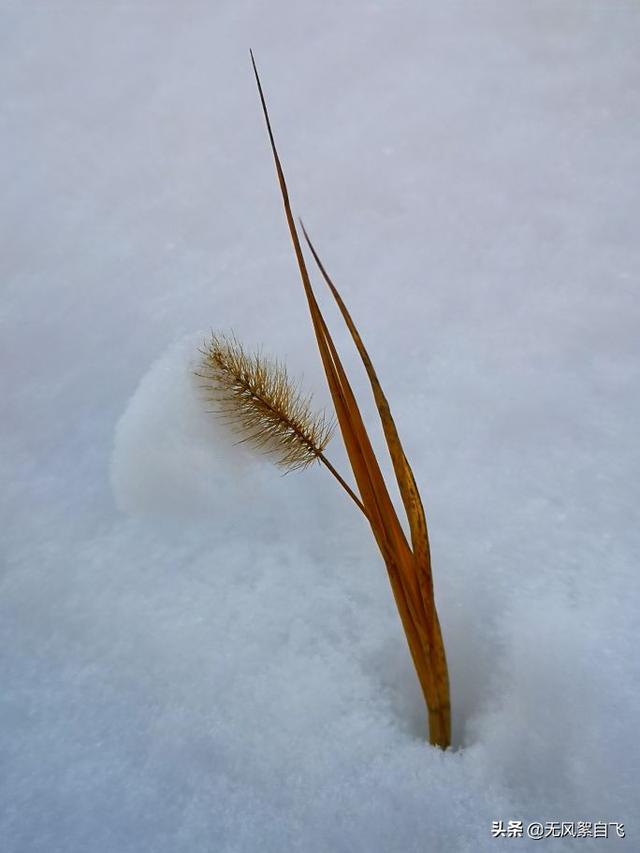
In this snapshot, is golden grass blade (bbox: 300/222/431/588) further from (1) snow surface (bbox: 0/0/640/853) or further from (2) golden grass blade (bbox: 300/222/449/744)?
(1) snow surface (bbox: 0/0/640/853)

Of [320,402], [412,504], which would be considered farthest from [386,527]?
[320,402]

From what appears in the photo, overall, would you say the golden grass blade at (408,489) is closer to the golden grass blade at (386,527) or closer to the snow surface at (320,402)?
the golden grass blade at (386,527)

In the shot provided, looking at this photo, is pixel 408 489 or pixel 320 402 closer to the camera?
pixel 408 489

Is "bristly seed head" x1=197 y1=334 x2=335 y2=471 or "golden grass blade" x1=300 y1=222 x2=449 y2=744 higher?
"bristly seed head" x1=197 y1=334 x2=335 y2=471

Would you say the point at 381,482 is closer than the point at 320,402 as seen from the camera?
Yes

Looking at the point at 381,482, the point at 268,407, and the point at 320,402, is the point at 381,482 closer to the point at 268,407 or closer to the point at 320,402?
the point at 268,407

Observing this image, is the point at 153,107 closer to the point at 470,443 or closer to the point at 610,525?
the point at 470,443

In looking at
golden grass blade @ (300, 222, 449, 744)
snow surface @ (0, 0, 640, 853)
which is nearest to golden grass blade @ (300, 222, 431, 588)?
golden grass blade @ (300, 222, 449, 744)

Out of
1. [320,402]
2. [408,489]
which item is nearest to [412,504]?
[408,489]

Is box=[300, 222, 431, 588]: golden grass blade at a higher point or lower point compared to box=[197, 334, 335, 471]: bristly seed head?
lower

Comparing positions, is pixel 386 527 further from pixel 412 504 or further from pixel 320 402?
pixel 320 402
